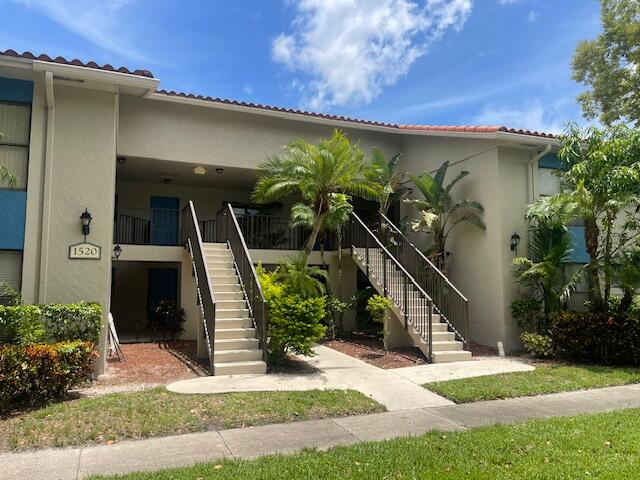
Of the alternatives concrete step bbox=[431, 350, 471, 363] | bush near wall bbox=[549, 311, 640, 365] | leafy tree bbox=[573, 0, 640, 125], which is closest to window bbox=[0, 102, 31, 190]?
concrete step bbox=[431, 350, 471, 363]

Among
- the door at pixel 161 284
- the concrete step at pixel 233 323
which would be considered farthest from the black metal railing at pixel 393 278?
the door at pixel 161 284

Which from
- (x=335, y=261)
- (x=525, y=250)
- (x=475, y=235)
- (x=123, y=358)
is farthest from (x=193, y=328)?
(x=525, y=250)

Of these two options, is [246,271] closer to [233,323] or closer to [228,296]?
[228,296]

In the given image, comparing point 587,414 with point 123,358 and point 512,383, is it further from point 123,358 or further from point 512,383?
point 123,358

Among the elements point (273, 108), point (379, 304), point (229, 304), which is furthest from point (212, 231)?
point (379, 304)

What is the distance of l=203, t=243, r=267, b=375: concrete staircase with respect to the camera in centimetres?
832

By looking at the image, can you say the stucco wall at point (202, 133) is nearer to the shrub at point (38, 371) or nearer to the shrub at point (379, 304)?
the shrub at point (379, 304)

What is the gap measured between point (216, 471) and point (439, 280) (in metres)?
7.98

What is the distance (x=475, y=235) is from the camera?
12.2 meters

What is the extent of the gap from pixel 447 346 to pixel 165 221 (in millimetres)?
10073

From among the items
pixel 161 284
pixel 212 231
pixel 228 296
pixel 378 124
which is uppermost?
pixel 378 124

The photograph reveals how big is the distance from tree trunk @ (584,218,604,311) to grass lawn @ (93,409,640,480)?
17.4 feet

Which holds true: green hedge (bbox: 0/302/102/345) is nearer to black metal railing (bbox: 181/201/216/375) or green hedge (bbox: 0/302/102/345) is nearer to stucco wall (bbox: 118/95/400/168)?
black metal railing (bbox: 181/201/216/375)

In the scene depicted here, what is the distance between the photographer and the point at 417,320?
10.7 metres
